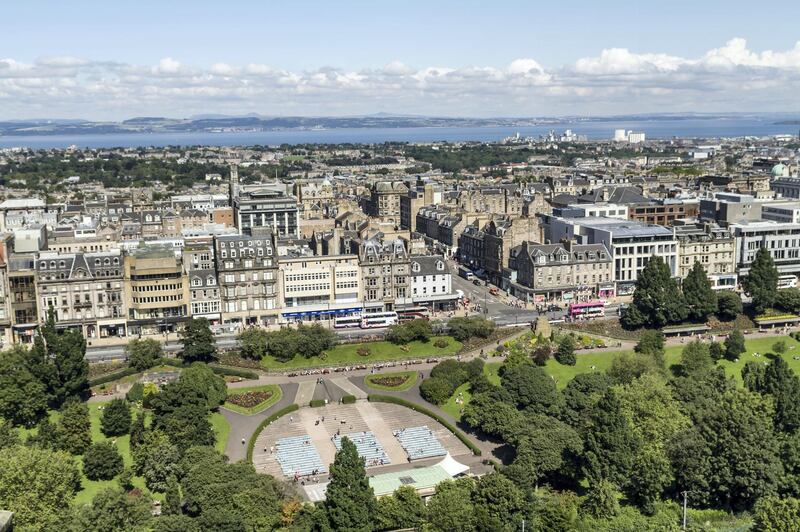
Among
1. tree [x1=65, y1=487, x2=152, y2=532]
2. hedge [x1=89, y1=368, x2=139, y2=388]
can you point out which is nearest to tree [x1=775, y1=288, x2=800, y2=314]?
hedge [x1=89, y1=368, x2=139, y2=388]

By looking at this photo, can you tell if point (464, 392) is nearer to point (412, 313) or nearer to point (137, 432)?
point (412, 313)

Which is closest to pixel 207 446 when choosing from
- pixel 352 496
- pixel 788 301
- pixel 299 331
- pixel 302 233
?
pixel 352 496

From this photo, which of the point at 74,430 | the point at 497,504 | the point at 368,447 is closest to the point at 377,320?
the point at 368,447

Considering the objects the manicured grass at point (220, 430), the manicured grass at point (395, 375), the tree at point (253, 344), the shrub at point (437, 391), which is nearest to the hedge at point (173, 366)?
the tree at point (253, 344)

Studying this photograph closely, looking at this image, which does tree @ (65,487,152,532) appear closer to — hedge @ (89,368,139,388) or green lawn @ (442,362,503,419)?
hedge @ (89,368,139,388)

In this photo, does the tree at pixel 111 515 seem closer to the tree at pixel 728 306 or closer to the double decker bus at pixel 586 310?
the double decker bus at pixel 586 310
